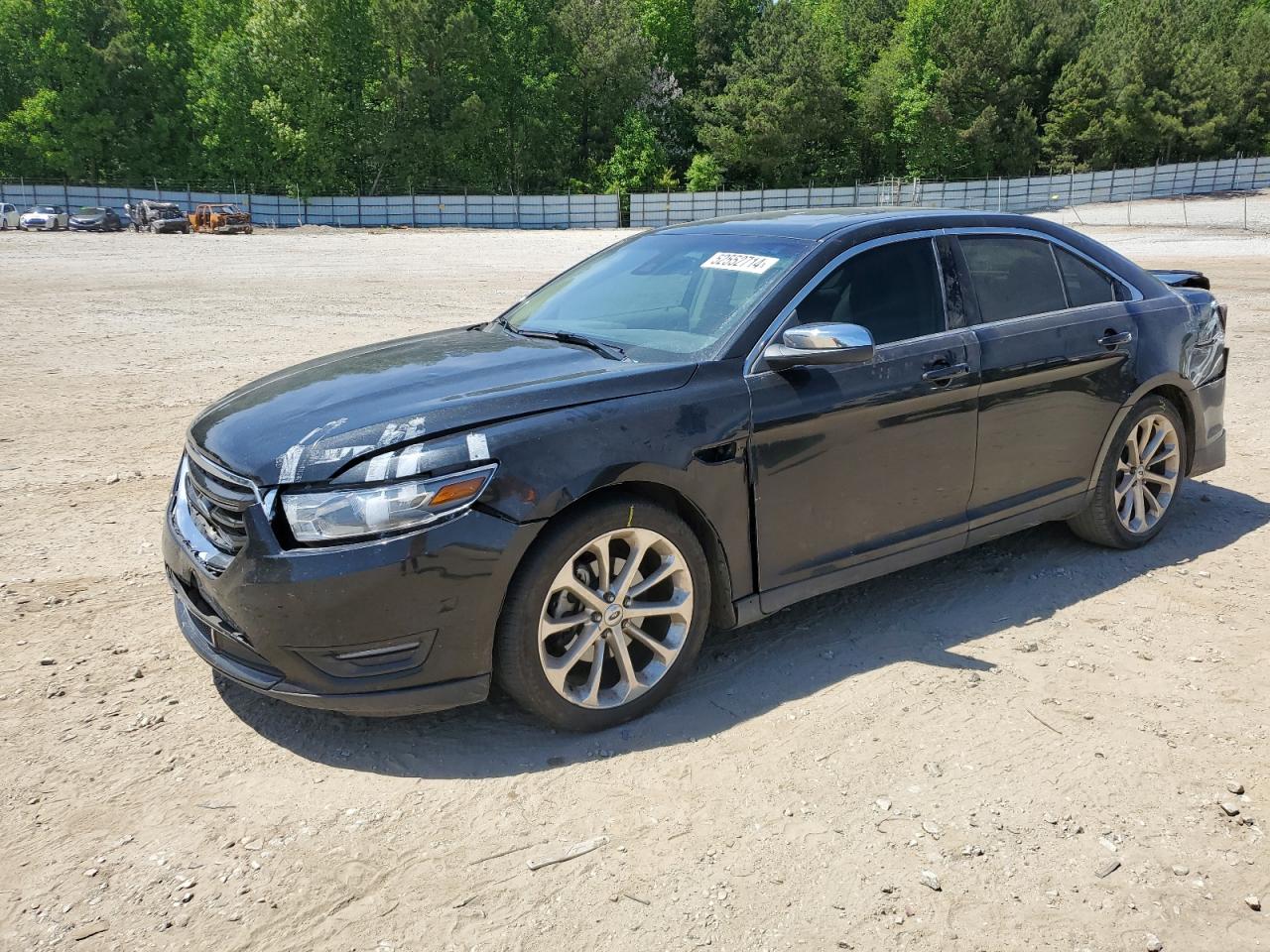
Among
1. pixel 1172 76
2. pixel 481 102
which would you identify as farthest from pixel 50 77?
pixel 1172 76

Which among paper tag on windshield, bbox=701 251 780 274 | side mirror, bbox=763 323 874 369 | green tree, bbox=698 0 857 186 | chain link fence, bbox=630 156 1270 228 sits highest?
green tree, bbox=698 0 857 186

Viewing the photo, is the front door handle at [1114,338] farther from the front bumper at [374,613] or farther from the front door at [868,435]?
the front bumper at [374,613]

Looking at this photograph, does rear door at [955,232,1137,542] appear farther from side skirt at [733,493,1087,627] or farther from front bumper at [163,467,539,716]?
front bumper at [163,467,539,716]

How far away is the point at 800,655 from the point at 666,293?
62.9 inches

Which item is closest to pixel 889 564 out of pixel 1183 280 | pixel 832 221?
pixel 832 221

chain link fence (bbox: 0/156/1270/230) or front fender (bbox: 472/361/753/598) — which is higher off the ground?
chain link fence (bbox: 0/156/1270/230)

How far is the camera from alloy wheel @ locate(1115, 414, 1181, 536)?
207 inches

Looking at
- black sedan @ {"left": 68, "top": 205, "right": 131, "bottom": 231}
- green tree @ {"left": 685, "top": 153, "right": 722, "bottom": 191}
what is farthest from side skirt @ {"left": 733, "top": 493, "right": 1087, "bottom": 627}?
green tree @ {"left": 685, "top": 153, "right": 722, "bottom": 191}

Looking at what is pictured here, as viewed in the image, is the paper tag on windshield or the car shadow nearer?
the car shadow

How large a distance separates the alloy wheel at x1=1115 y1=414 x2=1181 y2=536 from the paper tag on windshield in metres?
2.20

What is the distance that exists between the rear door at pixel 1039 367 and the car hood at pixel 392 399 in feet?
5.18

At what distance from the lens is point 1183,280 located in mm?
5895

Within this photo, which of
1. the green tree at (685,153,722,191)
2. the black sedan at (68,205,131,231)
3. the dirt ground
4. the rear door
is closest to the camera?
the dirt ground

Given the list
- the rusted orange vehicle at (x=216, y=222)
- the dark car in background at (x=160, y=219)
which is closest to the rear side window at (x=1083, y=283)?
the dark car in background at (x=160, y=219)
